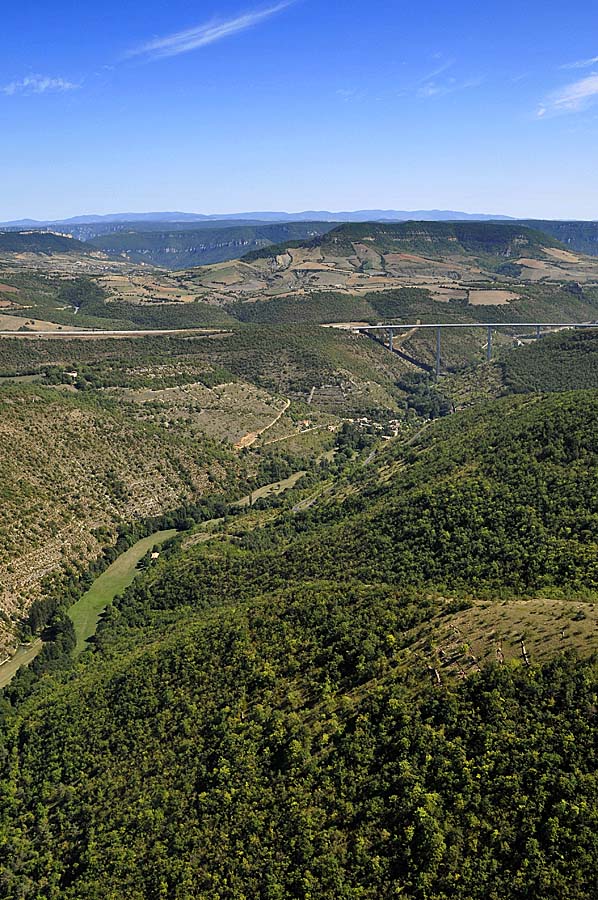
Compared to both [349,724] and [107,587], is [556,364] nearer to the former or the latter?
[107,587]

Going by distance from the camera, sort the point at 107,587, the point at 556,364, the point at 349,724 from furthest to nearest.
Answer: the point at 556,364 → the point at 107,587 → the point at 349,724

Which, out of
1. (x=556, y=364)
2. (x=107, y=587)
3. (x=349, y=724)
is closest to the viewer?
(x=349, y=724)

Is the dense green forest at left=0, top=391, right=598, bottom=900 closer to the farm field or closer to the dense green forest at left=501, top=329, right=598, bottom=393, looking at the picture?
the farm field

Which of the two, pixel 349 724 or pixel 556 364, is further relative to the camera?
pixel 556 364

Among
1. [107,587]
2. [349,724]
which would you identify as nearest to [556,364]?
[107,587]

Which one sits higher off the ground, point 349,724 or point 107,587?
point 349,724

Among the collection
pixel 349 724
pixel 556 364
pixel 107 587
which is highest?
pixel 556 364

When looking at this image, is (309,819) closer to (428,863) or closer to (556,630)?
(428,863)

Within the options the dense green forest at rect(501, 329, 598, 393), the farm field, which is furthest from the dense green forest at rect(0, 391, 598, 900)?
the dense green forest at rect(501, 329, 598, 393)

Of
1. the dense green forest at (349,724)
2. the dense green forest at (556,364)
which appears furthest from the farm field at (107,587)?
the dense green forest at (556,364)

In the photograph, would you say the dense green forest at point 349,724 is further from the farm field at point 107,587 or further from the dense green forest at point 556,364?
the dense green forest at point 556,364
